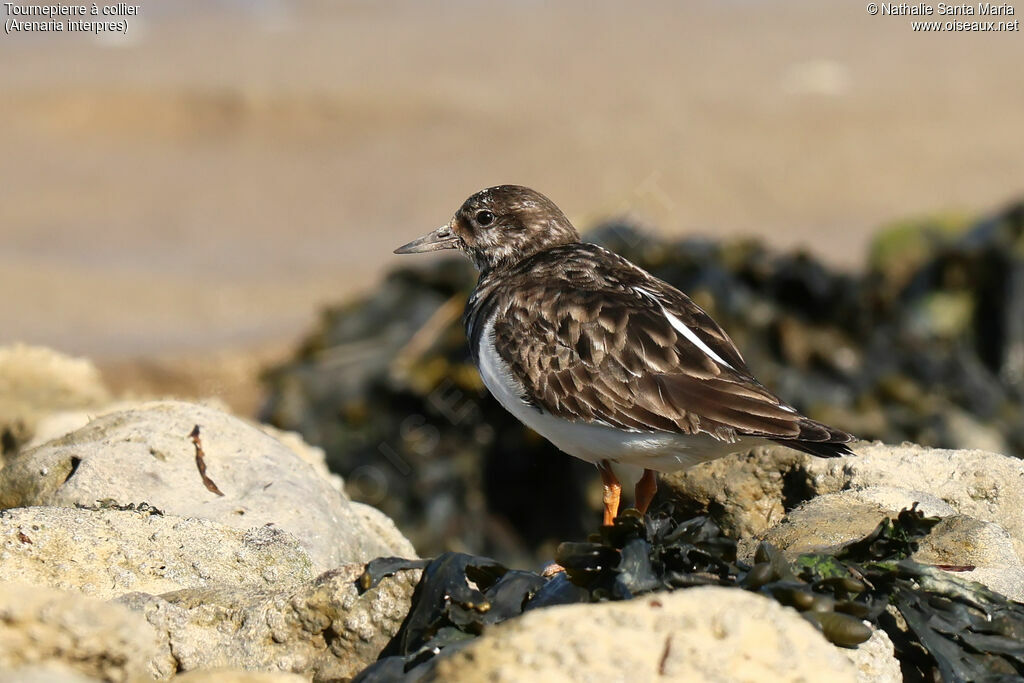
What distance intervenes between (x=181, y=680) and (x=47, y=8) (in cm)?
1938

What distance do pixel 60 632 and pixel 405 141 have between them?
570 inches

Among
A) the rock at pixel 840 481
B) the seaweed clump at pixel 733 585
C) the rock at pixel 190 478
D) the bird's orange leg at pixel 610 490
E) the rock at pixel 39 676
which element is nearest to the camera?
the rock at pixel 39 676

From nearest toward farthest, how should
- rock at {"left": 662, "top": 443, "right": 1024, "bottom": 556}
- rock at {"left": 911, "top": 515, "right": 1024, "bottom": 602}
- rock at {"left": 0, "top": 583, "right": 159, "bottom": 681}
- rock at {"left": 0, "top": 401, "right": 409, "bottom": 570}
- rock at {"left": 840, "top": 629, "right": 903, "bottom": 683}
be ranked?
rock at {"left": 0, "top": 583, "right": 159, "bottom": 681} → rock at {"left": 840, "top": 629, "right": 903, "bottom": 683} → rock at {"left": 911, "top": 515, "right": 1024, "bottom": 602} → rock at {"left": 662, "top": 443, "right": 1024, "bottom": 556} → rock at {"left": 0, "top": 401, "right": 409, "bottom": 570}

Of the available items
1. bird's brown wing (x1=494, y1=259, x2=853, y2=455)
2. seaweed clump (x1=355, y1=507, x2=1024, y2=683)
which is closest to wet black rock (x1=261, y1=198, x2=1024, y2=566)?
bird's brown wing (x1=494, y1=259, x2=853, y2=455)

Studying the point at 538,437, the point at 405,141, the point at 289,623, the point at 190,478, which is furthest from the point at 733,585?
the point at 405,141

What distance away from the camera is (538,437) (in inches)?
255

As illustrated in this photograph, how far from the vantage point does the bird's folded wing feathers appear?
4.05 metres

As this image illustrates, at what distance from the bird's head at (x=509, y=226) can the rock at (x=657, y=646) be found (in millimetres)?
2975

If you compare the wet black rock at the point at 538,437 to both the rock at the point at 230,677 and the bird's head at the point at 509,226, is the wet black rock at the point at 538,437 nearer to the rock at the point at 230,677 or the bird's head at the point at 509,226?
the bird's head at the point at 509,226

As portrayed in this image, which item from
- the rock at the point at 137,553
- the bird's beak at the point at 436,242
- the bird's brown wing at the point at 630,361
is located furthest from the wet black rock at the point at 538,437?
the rock at the point at 137,553

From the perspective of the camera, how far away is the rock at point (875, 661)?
2.76 m

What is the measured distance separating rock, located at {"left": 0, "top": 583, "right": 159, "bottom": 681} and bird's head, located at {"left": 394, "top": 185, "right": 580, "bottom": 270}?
10.0 ft

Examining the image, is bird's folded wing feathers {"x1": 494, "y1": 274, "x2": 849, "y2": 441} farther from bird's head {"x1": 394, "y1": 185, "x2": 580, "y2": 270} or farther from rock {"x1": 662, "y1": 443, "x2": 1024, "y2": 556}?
bird's head {"x1": 394, "y1": 185, "x2": 580, "y2": 270}

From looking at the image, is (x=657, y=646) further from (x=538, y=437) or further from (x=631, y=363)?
(x=538, y=437)
